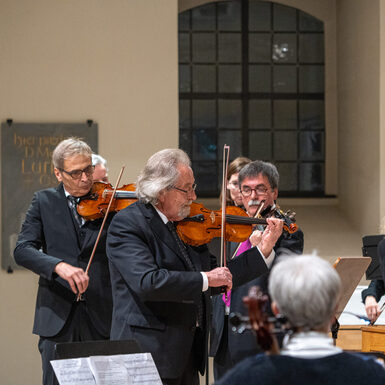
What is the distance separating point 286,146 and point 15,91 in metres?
3.00

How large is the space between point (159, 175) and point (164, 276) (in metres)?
0.45

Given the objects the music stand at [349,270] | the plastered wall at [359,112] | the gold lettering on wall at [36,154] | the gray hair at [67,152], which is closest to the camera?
the music stand at [349,270]

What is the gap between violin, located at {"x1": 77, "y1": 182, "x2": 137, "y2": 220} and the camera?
12.8 ft

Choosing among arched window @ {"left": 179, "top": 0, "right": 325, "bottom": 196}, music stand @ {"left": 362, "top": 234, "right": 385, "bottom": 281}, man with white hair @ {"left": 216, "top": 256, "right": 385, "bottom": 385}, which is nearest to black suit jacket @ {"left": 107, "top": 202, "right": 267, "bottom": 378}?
man with white hair @ {"left": 216, "top": 256, "right": 385, "bottom": 385}

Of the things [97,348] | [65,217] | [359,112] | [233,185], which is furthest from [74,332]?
[359,112]

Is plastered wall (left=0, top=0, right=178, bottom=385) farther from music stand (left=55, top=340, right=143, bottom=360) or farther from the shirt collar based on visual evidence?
the shirt collar

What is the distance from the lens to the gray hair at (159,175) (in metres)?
3.20

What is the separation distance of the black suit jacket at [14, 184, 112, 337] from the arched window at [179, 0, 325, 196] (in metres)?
4.13

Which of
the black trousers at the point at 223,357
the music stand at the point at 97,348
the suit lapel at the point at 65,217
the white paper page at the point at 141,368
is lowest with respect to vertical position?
the black trousers at the point at 223,357

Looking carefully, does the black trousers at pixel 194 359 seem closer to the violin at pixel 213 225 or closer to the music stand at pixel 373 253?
the violin at pixel 213 225

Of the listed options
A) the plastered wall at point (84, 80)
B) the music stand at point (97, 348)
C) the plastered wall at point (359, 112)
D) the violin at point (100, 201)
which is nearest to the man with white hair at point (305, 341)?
the music stand at point (97, 348)

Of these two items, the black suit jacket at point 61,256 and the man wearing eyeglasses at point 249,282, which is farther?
the black suit jacket at point 61,256

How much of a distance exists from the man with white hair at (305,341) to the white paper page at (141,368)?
34.6 inches

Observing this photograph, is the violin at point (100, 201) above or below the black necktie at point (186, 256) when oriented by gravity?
above
